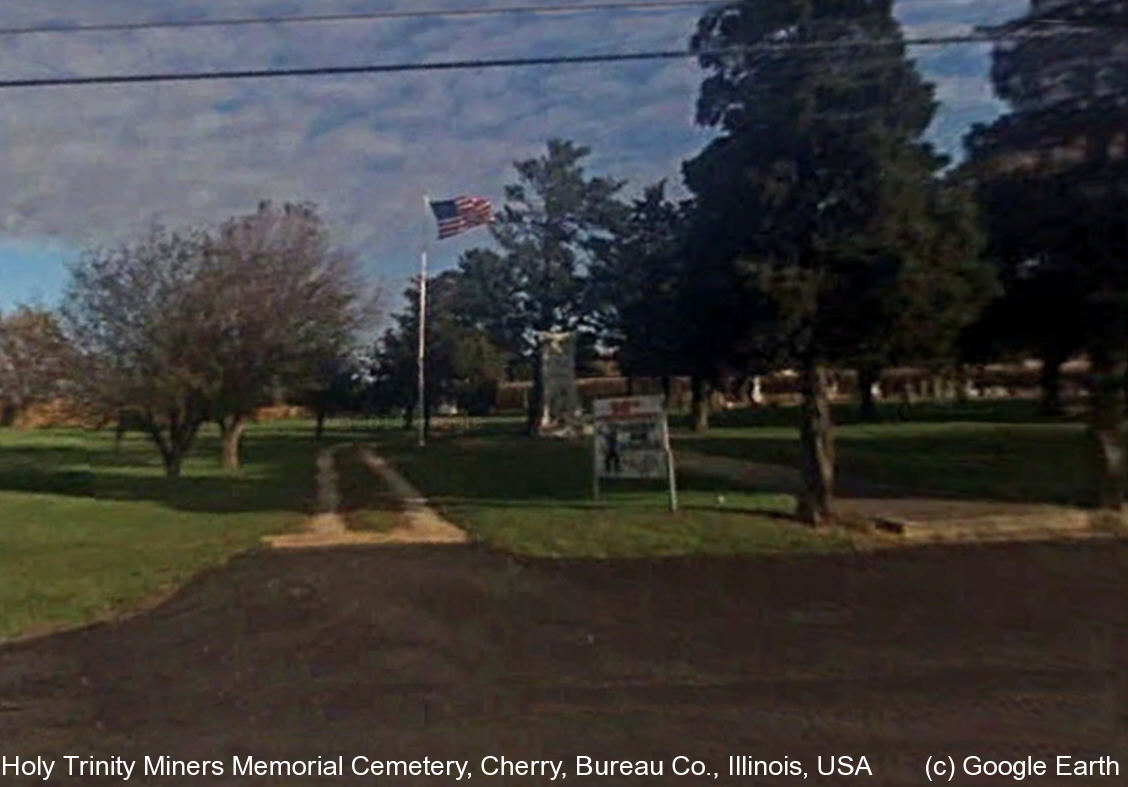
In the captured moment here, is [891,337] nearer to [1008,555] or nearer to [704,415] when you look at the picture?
[1008,555]

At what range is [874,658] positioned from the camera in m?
7.88

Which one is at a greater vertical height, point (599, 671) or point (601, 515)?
point (601, 515)

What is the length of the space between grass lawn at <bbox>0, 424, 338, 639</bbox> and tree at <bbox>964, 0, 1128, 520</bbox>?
11.5 metres

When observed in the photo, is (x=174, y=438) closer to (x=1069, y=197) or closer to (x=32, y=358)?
(x=32, y=358)

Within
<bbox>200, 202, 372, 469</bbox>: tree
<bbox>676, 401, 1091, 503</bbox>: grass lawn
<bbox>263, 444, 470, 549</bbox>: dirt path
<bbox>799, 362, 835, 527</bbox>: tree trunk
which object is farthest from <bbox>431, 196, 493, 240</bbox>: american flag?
<bbox>799, 362, 835, 527</bbox>: tree trunk

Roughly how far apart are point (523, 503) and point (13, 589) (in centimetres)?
1003

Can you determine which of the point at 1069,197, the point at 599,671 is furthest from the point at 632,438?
the point at 599,671

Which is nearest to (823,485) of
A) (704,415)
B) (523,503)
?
(523,503)

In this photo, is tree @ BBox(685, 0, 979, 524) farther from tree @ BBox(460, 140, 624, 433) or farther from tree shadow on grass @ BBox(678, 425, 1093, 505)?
tree @ BBox(460, 140, 624, 433)

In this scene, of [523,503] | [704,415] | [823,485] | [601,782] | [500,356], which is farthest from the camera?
[500,356]

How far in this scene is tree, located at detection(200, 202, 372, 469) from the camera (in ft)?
101

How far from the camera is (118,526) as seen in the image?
1814cm

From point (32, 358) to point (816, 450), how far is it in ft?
79.7

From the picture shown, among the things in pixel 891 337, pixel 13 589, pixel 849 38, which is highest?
pixel 849 38
